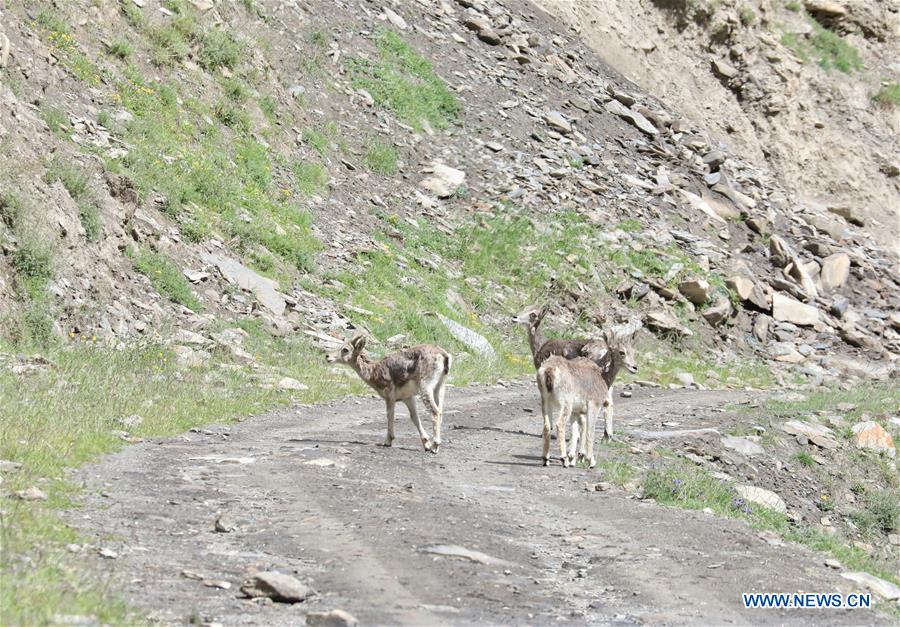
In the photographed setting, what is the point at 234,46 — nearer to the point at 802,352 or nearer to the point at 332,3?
the point at 332,3

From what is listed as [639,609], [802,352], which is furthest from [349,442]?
[802,352]

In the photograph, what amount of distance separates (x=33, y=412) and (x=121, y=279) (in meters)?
8.86

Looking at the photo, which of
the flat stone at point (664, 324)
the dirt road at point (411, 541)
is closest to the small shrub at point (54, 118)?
the dirt road at point (411, 541)

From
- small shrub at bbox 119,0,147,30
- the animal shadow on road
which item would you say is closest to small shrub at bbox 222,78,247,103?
small shrub at bbox 119,0,147,30

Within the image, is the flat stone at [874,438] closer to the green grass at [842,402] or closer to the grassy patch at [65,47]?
the green grass at [842,402]

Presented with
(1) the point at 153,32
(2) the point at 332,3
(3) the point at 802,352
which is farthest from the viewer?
(2) the point at 332,3

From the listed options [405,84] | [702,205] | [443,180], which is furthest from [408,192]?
[702,205]

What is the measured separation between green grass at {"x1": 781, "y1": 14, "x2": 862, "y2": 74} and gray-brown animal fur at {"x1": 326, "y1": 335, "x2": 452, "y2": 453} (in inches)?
1670

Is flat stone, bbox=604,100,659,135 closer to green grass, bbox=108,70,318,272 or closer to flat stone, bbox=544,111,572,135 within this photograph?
flat stone, bbox=544,111,572,135

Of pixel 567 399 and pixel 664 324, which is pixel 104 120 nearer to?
pixel 567 399

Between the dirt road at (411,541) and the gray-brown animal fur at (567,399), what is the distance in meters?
0.41

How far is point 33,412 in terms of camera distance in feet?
43.8

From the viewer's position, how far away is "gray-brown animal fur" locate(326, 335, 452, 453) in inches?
607

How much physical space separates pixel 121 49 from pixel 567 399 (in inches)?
736
